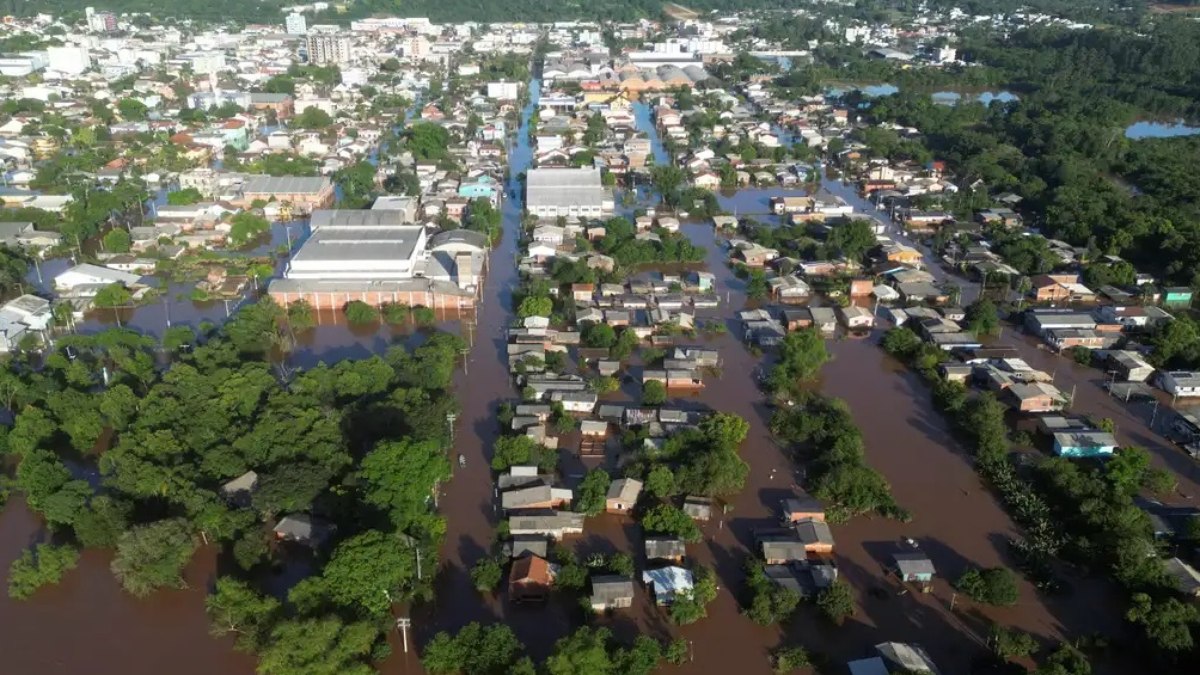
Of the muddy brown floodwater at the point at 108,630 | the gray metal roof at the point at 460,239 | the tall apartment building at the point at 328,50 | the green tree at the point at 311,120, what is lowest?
the muddy brown floodwater at the point at 108,630

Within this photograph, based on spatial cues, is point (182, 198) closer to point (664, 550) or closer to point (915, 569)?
point (664, 550)

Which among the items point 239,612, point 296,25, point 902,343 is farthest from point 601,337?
point 296,25

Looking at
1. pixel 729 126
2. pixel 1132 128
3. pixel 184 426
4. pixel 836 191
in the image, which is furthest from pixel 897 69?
pixel 184 426

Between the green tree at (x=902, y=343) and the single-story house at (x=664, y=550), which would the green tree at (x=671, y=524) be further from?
the green tree at (x=902, y=343)

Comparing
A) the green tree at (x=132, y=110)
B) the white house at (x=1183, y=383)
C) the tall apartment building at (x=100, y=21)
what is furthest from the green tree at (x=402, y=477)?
the tall apartment building at (x=100, y=21)

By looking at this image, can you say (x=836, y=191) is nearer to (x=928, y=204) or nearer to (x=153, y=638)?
(x=928, y=204)

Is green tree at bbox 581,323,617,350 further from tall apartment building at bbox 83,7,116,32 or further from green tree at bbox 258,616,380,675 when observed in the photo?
tall apartment building at bbox 83,7,116,32

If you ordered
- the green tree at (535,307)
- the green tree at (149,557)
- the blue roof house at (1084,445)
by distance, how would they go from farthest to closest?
the green tree at (535,307), the blue roof house at (1084,445), the green tree at (149,557)
